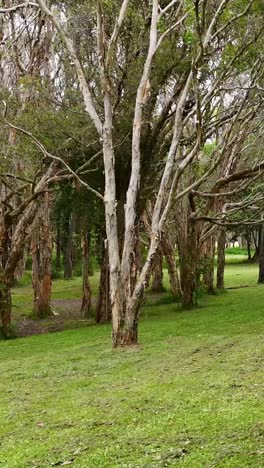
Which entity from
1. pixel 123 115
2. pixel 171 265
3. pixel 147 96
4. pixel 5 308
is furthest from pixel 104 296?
pixel 147 96

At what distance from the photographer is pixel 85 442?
6535 mm

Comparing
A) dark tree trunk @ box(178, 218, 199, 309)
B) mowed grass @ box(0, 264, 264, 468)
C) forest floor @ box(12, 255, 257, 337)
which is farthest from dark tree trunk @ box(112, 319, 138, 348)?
dark tree trunk @ box(178, 218, 199, 309)

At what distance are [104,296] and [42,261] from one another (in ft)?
19.4

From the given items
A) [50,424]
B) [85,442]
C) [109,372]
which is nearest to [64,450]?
[85,442]

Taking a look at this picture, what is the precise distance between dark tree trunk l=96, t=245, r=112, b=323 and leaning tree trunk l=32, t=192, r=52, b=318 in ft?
13.6

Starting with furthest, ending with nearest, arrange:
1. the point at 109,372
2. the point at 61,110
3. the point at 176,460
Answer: the point at 61,110, the point at 109,372, the point at 176,460

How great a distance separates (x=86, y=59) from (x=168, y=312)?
9103 mm

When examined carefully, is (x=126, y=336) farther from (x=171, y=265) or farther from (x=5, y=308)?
(x=171, y=265)

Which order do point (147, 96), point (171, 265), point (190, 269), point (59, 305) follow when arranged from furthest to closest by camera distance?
point (59, 305) < point (171, 265) < point (190, 269) < point (147, 96)

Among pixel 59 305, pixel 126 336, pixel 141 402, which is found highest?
pixel 126 336

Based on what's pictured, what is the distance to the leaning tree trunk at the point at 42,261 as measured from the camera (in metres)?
23.9

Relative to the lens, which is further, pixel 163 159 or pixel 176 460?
pixel 163 159

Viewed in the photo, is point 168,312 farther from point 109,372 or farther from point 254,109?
point 109,372

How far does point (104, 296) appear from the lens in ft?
65.9
